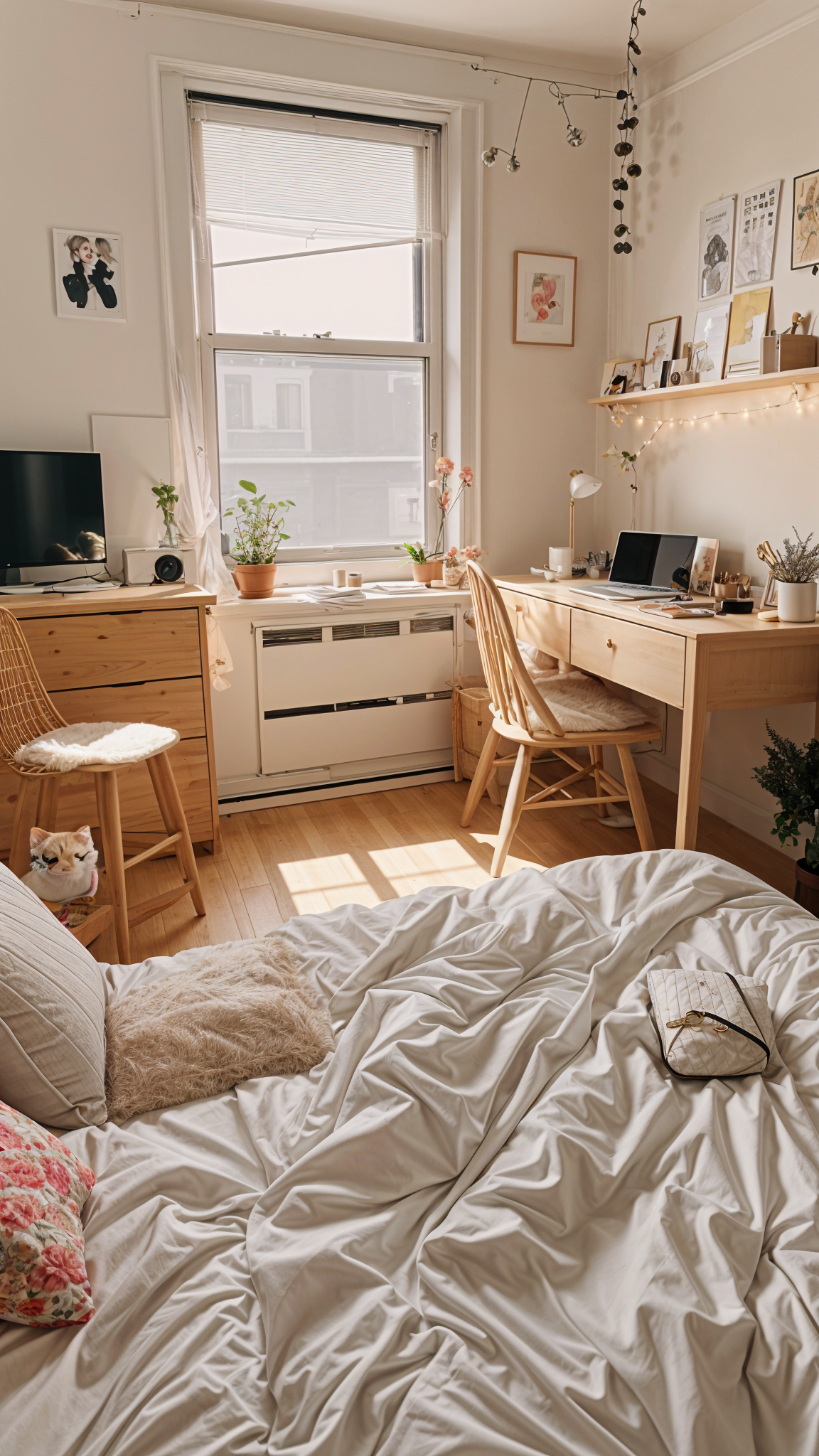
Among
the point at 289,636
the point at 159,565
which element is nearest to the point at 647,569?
the point at 289,636

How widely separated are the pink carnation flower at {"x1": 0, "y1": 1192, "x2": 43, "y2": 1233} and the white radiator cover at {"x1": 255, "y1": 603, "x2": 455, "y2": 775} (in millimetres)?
2518

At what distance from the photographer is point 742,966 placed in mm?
1464

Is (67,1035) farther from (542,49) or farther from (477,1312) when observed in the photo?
(542,49)

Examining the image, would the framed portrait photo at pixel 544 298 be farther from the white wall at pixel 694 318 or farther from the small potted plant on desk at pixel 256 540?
the small potted plant on desk at pixel 256 540

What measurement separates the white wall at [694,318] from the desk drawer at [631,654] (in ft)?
1.94

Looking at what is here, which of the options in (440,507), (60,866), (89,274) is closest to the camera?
(60,866)

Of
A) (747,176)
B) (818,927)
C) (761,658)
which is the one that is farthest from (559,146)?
(818,927)

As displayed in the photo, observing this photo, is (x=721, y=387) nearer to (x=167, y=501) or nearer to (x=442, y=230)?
(x=442, y=230)

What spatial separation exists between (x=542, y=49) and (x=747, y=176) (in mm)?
1044

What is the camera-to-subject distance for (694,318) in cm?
324

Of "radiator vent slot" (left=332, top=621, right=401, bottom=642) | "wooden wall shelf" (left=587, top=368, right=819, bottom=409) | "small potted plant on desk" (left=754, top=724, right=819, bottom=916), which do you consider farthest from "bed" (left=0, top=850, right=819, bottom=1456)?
"radiator vent slot" (left=332, top=621, right=401, bottom=642)

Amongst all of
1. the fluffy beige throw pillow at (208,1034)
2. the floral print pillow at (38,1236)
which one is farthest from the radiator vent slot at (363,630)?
the floral print pillow at (38,1236)

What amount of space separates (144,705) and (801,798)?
185 cm

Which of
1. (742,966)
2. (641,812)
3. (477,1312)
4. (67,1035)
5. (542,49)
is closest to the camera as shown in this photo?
(477,1312)
